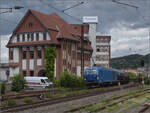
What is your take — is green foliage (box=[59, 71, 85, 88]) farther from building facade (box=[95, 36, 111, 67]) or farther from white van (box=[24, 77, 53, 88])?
building facade (box=[95, 36, 111, 67])

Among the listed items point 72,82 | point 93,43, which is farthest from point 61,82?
point 93,43

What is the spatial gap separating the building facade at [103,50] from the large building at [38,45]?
101 feet

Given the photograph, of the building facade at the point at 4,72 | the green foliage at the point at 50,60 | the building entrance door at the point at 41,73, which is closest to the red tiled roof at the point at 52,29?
the green foliage at the point at 50,60

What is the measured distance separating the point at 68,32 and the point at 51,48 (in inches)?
365

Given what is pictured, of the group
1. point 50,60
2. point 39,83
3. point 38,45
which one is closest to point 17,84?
point 39,83

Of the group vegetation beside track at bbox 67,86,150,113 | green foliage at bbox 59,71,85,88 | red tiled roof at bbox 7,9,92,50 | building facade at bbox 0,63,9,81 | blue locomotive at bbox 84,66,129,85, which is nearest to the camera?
vegetation beside track at bbox 67,86,150,113

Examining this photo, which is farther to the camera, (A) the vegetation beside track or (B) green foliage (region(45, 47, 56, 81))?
(B) green foliage (region(45, 47, 56, 81))

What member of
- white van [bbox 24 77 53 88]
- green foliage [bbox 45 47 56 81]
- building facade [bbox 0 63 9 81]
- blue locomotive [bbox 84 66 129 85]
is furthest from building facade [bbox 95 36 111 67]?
white van [bbox 24 77 53 88]

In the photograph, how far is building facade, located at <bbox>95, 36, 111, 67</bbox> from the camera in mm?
89625

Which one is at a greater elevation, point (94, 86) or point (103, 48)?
point (103, 48)

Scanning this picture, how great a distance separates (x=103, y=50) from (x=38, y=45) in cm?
3829

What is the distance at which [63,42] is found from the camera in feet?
181

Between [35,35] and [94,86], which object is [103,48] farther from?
[94,86]

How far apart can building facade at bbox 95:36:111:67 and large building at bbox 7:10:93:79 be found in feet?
101
